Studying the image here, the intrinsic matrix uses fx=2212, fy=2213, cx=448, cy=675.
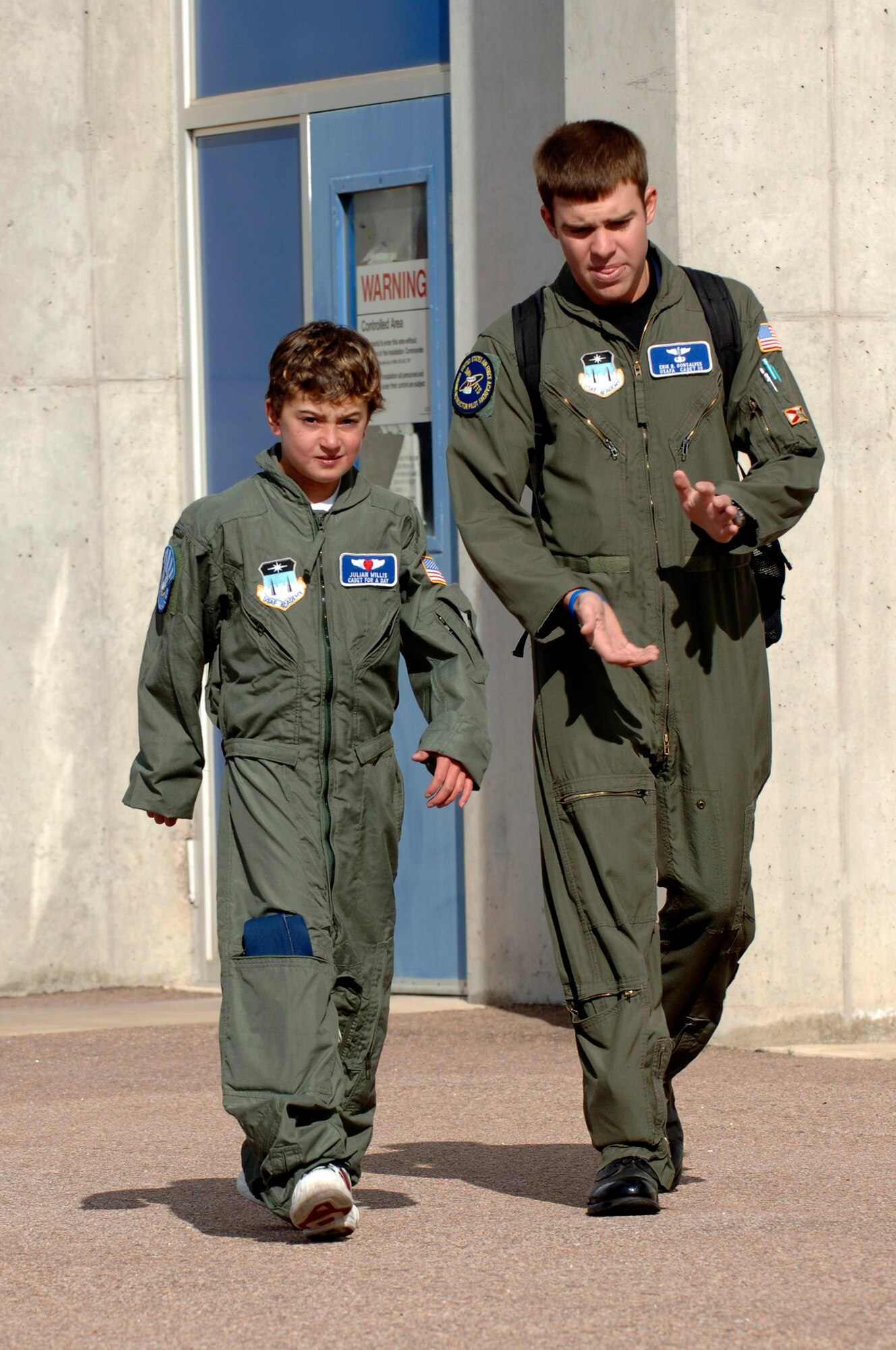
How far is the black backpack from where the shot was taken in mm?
4520

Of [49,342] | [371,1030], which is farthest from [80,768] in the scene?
[371,1030]

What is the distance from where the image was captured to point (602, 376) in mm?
4473

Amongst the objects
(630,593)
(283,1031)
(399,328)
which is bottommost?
(283,1031)

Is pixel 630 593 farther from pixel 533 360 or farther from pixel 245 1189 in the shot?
pixel 245 1189

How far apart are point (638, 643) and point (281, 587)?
0.72m

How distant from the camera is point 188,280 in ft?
30.5

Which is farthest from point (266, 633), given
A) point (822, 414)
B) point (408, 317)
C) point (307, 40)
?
point (307, 40)

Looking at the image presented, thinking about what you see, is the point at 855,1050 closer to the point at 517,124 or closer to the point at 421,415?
the point at 421,415

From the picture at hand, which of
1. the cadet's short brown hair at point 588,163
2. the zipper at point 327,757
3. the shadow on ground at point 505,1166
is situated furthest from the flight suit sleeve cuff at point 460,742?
the cadet's short brown hair at point 588,163

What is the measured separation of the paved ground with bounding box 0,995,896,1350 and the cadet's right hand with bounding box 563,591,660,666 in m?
1.06

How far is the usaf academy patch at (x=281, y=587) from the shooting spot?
4.37m

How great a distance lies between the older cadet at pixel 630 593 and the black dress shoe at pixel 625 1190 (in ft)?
0.04

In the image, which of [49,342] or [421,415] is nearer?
[421,415]

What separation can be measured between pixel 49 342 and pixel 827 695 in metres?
3.92
